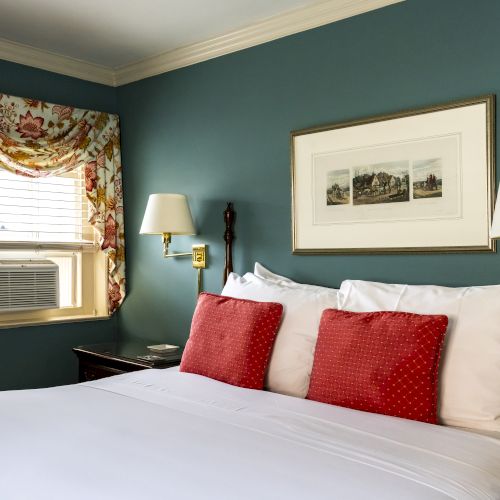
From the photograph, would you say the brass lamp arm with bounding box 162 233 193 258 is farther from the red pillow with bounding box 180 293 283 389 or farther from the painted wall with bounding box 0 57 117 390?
the red pillow with bounding box 180 293 283 389

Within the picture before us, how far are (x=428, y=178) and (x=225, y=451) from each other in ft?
5.26

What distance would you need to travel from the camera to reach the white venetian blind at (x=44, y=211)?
12.4 ft

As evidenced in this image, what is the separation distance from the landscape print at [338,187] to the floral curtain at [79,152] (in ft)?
5.43

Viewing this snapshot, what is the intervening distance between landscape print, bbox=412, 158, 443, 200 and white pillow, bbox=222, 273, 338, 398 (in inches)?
23.8

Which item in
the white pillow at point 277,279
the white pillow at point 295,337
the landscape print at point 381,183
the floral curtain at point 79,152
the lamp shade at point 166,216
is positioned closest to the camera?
the white pillow at point 295,337

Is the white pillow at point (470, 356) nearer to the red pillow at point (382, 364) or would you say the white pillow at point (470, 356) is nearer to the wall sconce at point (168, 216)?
the red pillow at point (382, 364)

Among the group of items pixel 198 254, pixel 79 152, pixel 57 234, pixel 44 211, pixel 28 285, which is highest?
pixel 79 152

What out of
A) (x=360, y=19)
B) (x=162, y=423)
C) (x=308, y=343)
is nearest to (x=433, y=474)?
(x=162, y=423)

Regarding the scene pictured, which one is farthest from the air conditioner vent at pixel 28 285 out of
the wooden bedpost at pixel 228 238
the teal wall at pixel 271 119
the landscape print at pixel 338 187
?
the landscape print at pixel 338 187

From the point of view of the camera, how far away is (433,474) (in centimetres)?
162

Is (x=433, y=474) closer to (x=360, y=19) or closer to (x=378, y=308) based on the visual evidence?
(x=378, y=308)

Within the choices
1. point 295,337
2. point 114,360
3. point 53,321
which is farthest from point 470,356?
point 53,321

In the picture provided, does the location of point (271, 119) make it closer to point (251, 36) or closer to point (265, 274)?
point (251, 36)

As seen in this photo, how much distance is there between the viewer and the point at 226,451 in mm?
1787
